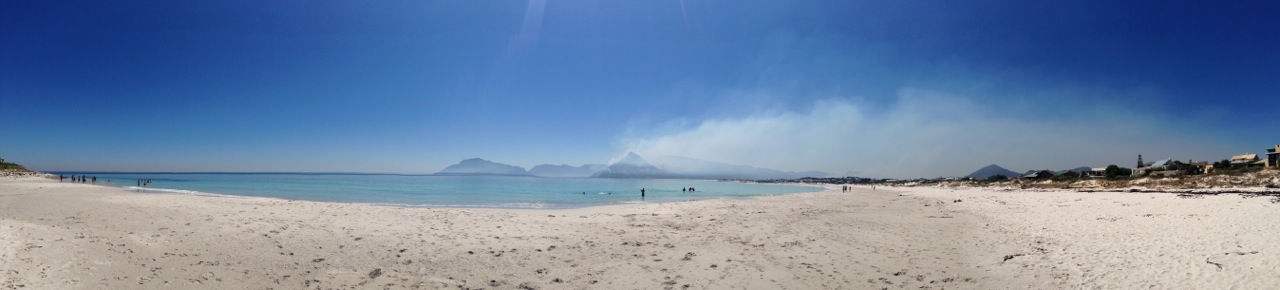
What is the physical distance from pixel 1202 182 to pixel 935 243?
3896cm

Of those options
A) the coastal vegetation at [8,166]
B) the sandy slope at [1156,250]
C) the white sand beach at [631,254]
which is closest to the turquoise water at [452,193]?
the white sand beach at [631,254]

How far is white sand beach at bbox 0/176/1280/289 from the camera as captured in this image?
8.16 m

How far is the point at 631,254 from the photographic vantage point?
36.3 feet

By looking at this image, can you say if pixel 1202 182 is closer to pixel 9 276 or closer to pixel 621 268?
pixel 621 268

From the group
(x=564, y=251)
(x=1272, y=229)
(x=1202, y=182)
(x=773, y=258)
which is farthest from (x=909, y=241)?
(x=1202, y=182)

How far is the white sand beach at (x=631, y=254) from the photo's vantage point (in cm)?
816

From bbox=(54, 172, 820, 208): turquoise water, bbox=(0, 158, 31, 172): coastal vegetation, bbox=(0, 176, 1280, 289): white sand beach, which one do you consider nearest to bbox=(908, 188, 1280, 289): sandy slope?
bbox=(0, 176, 1280, 289): white sand beach

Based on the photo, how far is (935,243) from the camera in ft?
41.2

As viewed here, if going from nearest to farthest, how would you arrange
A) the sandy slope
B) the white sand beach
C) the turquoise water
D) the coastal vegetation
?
the sandy slope, the white sand beach, the turquoise water, the coastal vegetation

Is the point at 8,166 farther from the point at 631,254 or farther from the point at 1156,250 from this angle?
the point at 1156,250

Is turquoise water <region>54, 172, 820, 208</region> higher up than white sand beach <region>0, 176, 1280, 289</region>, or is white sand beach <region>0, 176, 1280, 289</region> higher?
white sand beach <region>0, 176, 1280, 289</region>

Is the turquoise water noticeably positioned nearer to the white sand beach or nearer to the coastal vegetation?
the white sand beach

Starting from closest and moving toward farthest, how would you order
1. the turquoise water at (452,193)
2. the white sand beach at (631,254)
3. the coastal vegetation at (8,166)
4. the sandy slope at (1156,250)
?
1. the sandy slope at (1156,250)
2. the white sand beach at (631,254)
3. the turquoise water at (452,193)
4. the coastal vegetation at (8,166)

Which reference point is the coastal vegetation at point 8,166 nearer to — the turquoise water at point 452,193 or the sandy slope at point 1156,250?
the turquoise water at point 452,193
